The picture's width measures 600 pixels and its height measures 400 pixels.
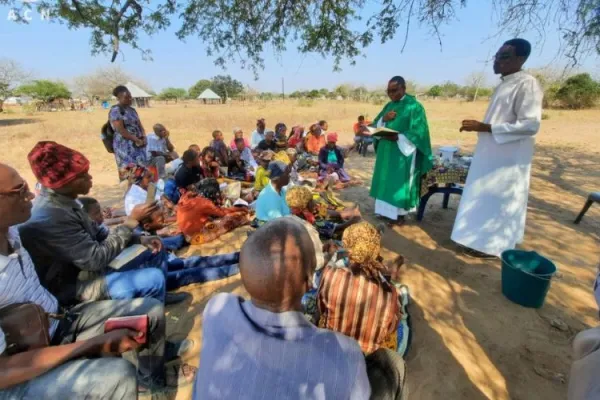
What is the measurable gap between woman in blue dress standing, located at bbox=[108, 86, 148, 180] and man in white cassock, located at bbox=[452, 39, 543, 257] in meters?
4.77

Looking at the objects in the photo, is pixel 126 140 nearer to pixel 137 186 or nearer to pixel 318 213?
pixel 137 186

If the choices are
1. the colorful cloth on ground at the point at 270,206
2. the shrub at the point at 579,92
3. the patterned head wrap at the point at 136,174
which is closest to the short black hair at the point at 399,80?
the colorful cloth on ground at the point at 270,206

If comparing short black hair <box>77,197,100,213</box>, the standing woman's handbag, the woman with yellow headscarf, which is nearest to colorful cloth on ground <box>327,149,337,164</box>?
the woman with yellow headscarf

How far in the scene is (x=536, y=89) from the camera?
10.2 feet

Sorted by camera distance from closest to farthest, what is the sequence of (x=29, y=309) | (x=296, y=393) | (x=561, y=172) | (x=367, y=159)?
1. (x=296, y=393)
2. (x=29, y=309)
3. (x=561, y=172)
4. (x=367, y=159)

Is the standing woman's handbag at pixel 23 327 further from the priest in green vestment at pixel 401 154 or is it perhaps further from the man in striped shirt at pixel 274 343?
the priest in green vestment at pixel 401 154

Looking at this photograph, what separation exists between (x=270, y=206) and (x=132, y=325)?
1947 mm

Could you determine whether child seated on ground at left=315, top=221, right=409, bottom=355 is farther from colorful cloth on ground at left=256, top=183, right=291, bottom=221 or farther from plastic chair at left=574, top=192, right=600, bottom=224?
plastic chair at left=574, top=192, right=600, bottom=224

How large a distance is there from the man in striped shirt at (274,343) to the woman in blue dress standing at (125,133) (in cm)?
479

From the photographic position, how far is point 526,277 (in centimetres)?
275

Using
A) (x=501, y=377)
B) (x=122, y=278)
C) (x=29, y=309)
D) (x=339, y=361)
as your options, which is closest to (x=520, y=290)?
(x=501, y=377)

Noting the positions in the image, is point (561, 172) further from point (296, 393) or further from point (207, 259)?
point (296, 393)

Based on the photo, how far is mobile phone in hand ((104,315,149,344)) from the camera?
1.73 metres

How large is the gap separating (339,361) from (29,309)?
4.89ft
